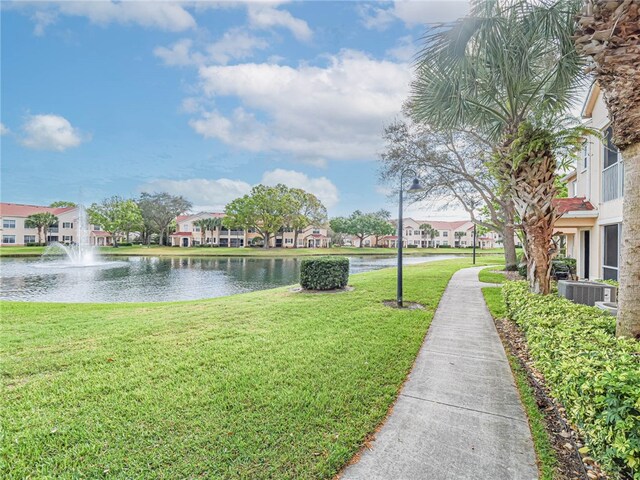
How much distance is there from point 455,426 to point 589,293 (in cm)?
511

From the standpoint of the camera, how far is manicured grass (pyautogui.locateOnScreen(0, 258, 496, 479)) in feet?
8.20

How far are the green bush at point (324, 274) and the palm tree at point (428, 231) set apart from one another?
65568mm

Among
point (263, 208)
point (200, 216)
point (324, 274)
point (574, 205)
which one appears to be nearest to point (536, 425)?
point (324, 274)

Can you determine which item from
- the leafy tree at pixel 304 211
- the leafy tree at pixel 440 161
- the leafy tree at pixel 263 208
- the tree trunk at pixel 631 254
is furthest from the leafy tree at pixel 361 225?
the tree trunk at pixel 631 254

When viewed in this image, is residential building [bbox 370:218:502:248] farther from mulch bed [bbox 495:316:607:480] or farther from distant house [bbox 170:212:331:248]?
mulch bed [bbox 495:316:607:480]

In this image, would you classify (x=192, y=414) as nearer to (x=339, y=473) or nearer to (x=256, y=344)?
(x=339, y=473)

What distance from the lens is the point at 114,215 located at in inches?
2080

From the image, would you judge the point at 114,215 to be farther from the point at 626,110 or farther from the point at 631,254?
the point at 631,254

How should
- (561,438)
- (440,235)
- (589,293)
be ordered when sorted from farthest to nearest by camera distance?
1. (440,235)
2. (589,293)
3. (561,438)

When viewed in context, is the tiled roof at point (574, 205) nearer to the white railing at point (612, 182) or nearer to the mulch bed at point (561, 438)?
the white railing at point (612, 182)

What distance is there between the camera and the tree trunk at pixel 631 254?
10.7 ft

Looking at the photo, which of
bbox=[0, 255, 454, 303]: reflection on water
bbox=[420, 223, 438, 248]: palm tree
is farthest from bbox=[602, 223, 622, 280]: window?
bbox=[420, 223, 438, 248]: palm tree

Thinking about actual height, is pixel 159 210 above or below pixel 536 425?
above

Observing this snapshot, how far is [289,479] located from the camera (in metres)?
2.29
